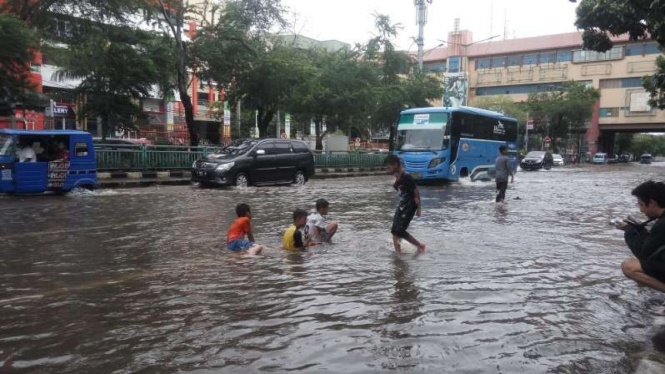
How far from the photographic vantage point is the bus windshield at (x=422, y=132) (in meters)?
21.8

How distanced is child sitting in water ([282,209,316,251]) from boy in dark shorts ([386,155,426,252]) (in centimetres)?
134

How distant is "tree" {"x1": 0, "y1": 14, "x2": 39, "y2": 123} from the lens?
15320 mm

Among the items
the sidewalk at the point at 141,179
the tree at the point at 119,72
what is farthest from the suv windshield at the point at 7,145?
the tree at the point at 119,72

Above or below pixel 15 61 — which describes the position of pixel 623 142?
below

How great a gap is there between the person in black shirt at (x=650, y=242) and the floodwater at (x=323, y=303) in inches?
18.6

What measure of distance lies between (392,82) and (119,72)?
19756 millimetres

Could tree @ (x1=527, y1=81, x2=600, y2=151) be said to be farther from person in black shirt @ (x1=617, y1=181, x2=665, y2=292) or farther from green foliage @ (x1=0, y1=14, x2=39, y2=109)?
person in black shirt @ (x1=617, y1=181, x2=665, y2=292)

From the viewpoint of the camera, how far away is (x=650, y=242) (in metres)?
4.42

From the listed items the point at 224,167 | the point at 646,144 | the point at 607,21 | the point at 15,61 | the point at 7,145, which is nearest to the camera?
the point at 7,145

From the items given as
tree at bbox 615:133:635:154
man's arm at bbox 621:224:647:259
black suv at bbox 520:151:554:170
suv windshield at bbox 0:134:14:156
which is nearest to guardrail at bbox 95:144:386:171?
Answer: suv windshield at bbox 0:134:14:156

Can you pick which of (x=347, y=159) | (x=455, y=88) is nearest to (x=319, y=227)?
(x=347, y=159)

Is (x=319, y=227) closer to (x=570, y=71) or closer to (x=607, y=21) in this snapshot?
(x=607, y=21)

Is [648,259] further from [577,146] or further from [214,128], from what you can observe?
[577,146]

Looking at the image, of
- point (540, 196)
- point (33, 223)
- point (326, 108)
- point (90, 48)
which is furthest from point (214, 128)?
point (33, 223)
